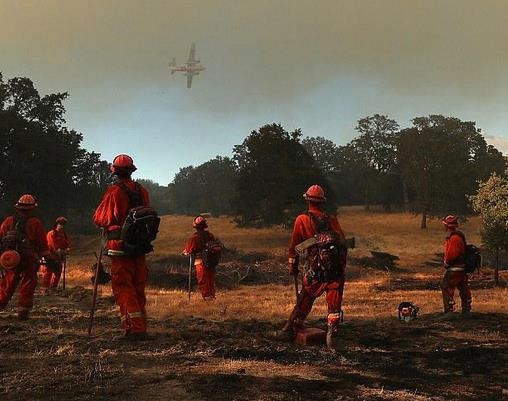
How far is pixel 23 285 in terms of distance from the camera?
30.0 ft

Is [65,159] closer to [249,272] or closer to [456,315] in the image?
[249,272]

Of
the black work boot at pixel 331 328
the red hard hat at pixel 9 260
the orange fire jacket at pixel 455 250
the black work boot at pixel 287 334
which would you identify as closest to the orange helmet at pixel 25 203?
the red hard hat at pixel 9 260

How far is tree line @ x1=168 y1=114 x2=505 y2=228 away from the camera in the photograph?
45656 millimetres

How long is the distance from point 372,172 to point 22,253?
6621cm

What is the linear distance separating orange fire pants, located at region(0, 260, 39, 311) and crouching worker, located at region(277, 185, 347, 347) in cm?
471

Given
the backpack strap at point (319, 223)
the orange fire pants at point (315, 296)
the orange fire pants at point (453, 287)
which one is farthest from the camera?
the orange fire pants at point (453, 287)

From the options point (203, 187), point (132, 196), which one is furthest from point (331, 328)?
point (203, 187)

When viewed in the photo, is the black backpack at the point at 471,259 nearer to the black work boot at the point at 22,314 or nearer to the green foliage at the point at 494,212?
the black work boot at the point at 22,314

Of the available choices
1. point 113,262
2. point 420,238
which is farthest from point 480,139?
point 113,262

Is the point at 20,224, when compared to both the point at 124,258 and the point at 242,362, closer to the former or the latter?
the point at 124,258

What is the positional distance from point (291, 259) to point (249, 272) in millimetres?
16133

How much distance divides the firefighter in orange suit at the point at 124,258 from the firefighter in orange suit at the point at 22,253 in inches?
111

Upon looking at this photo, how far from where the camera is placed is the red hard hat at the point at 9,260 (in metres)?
8.98

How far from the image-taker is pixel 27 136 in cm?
4319
